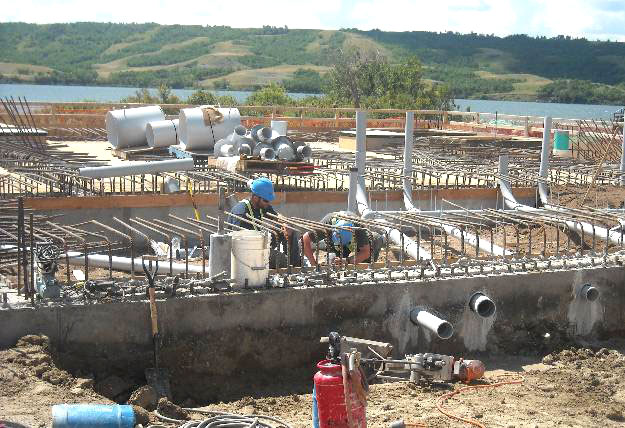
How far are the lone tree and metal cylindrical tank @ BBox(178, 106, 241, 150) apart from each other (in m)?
24.8

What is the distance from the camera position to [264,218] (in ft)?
36.0

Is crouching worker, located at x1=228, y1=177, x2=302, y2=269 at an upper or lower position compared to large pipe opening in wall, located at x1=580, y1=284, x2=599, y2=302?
upper

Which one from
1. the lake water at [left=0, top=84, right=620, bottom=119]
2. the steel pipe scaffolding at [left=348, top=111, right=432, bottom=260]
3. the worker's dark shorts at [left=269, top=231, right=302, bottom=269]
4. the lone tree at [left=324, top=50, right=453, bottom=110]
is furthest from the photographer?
the lake water at [left=0, top=84, right=620, bottom=119]

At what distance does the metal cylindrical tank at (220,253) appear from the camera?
955 cm

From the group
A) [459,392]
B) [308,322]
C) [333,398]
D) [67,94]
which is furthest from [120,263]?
[67,94]

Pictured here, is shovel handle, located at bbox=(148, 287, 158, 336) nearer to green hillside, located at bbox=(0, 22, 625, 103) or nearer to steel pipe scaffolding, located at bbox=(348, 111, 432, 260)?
steel pipe scaffolding, located at bbox=(348, 111, 432, 260)

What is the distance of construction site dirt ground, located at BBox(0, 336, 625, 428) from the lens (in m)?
7.86

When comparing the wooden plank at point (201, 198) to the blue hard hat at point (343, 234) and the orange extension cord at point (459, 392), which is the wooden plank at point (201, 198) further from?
the orange extension cord at point (459, 392)

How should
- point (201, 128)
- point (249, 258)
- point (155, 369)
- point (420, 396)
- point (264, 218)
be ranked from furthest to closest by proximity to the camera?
1. point (201, 128)
2. point (264, 218)
3. point (249, 258)
4. point (155, 369)
5. point (420, 396)

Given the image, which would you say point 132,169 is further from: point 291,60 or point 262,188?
point 291,60

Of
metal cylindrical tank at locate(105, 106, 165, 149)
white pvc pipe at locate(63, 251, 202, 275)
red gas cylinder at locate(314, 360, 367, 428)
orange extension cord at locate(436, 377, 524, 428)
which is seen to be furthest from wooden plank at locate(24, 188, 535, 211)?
red gas cylinder at locate(314, 360, 367, 428)

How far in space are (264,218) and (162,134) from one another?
42.0ft

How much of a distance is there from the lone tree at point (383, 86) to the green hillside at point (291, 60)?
54740 millimetres

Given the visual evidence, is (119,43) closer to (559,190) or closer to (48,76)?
(48,76)
